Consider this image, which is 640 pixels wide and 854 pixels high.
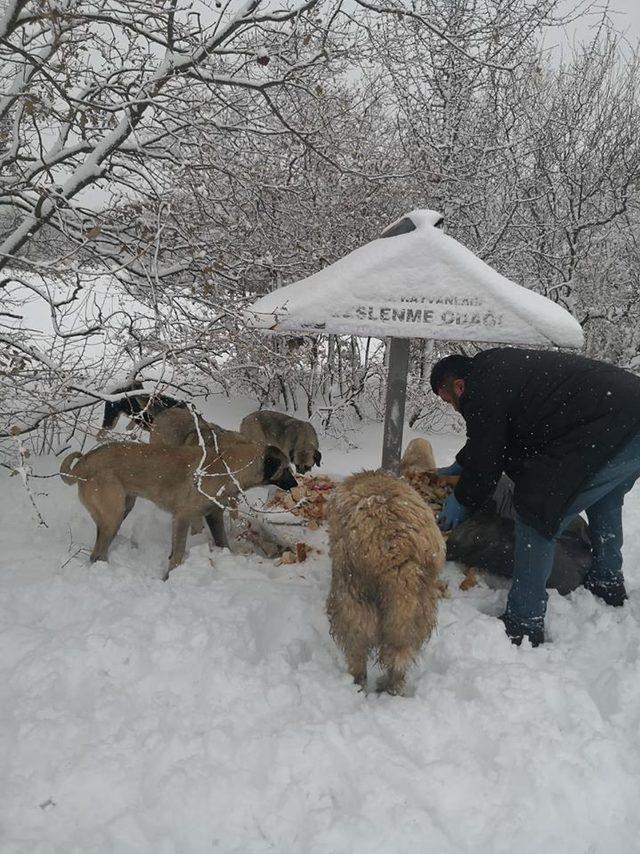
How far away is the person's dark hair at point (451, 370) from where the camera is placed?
372 centimetres

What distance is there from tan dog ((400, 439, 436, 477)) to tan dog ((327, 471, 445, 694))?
267 centimetres

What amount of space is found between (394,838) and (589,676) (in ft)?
5.27


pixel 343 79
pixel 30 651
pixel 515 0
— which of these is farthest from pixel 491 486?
pixel 515 0

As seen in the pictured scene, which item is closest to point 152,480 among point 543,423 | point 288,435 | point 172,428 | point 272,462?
point 272,462

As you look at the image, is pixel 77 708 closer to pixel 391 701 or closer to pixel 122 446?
pixel 391 701

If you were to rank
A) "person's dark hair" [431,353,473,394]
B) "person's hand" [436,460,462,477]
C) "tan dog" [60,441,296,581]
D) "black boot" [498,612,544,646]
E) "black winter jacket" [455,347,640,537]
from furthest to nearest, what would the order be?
"person's hand" [436,460,462,477], "tan dog" [60,441,296,581], "person's dark hair" [431,353,473,394], "black boot" [498,612,544,646], "black winter jacket" [455,347,640,537]

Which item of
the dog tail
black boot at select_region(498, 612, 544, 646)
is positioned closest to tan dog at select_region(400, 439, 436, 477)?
black boot at select_region(498, 612, 544, 646)

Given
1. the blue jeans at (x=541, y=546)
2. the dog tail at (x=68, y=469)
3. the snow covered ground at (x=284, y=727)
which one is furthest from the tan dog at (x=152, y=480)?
the blue jeans at (x=541, y=546)

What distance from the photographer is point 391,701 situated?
2.95 metres

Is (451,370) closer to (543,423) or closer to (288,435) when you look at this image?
(543,423)

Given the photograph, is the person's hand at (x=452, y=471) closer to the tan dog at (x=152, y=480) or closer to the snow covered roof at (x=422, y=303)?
the snow covered roof at (x=422, y=303)

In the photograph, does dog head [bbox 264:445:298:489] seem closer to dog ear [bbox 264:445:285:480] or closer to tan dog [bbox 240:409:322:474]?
dog ear [bbox 264:445:285:480]

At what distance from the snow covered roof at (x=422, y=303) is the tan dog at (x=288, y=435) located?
2413mm

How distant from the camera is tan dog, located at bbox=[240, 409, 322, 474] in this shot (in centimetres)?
638
